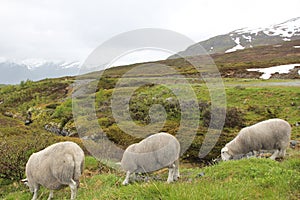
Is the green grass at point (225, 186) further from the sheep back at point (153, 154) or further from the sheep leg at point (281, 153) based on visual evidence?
the sheep leg at point (281, 153)

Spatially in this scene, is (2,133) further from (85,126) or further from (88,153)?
(88,153)

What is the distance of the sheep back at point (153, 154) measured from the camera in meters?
9.09

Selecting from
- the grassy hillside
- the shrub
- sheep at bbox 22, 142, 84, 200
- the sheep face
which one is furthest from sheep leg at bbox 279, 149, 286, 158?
sheep at bbox 22, 142, 84, 200

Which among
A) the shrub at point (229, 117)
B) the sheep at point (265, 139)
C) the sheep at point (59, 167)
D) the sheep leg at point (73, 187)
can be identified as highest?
the sheep at point (59, 167)

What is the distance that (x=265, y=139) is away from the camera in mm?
11609

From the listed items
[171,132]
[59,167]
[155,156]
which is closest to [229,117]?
[171,132]

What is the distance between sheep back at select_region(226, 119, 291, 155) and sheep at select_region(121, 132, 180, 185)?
4029 mm

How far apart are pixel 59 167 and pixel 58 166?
0.04 meters

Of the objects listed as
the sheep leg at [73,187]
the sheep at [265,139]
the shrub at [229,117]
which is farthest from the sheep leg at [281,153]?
the sheep leg at [73,187]

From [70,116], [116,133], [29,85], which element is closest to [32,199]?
[116,133]

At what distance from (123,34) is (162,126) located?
32.3ft

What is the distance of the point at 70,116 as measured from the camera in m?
30.3

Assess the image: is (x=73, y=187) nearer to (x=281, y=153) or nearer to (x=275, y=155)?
(x=275, y=155)

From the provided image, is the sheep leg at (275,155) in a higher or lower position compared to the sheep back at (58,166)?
lower
